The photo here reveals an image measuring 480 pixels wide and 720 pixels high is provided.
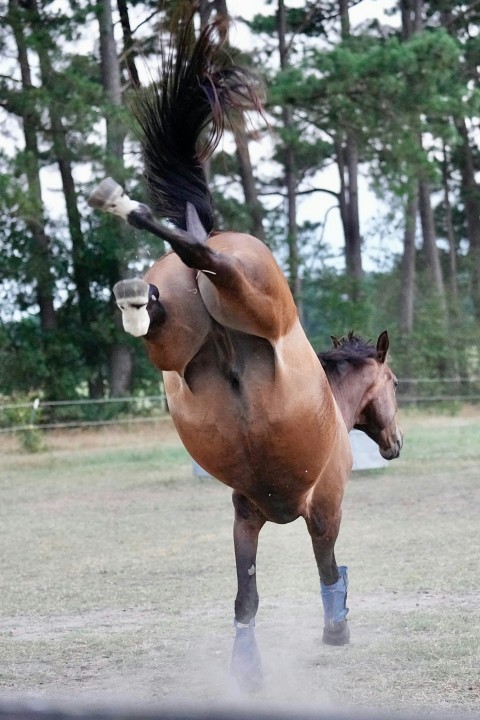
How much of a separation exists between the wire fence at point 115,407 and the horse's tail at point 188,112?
1623 cm

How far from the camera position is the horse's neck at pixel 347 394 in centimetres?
595

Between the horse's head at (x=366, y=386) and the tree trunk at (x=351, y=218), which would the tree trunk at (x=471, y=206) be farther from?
the horse's head at (x=366, y=386)

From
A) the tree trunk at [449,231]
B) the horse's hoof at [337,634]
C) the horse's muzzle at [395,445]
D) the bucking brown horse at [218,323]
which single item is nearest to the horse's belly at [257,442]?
the bucking brown horse at [218,323]

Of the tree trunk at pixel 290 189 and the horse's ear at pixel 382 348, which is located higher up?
the tree trunk at pixel 290 189

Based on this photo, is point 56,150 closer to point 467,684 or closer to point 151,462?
point 151,462

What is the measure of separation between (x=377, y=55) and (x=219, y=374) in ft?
64.2

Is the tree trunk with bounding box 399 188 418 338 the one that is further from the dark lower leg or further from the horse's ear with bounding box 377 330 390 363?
the dark lower leg

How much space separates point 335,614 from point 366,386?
1.37 meters

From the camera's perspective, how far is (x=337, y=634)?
19.2ft

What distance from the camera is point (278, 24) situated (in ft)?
97.7

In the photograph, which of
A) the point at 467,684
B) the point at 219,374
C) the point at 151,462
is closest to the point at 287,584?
the point at 467,684

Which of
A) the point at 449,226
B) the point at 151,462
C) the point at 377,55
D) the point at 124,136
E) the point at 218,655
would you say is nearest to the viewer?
the point at 218,655

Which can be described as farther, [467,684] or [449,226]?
[449,226]

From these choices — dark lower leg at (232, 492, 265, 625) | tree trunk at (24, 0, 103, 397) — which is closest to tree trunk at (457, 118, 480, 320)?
tree trunk at (24, 0, 103, 397)
